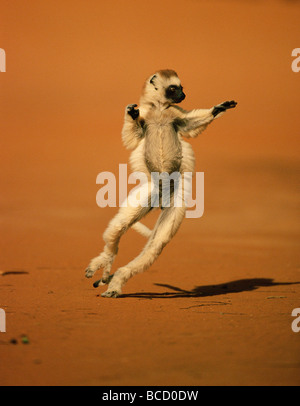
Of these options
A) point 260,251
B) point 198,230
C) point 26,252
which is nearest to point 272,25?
point 198,230

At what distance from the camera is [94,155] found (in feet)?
67.0

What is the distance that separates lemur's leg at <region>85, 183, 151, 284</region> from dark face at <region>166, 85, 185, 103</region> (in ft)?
3.46

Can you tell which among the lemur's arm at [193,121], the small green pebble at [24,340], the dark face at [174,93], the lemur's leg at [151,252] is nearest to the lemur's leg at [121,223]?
the lemur's leg at [151,252]

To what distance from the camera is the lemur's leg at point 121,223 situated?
6992 mm

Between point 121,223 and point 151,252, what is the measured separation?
19.2 inches

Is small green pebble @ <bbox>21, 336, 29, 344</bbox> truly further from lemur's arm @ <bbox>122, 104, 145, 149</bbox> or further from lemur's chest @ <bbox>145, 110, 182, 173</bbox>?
lemur's arm @ <bbox>122, 104, 145, 149</bbox>

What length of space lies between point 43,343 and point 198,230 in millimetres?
9270

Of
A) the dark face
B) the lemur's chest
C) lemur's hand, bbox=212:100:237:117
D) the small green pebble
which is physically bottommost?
the small green pebble

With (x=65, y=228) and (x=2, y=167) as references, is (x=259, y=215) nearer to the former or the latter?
(x=65, y=228)

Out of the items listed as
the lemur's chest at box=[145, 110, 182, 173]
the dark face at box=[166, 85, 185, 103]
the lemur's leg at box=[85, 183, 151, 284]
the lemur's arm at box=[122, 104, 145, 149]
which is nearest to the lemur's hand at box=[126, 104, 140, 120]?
the lemur's arm at box=[122, 104, 145, 149]

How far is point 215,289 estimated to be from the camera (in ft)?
26.7

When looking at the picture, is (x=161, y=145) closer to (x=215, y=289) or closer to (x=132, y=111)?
(x=132, y=111)

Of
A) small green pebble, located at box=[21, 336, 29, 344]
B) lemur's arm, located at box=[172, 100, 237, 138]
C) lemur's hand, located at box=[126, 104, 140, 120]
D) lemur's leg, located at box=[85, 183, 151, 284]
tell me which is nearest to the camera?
small green pebble, located at box=[21, 336, 29, 344]

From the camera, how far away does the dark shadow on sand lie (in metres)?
7.48
